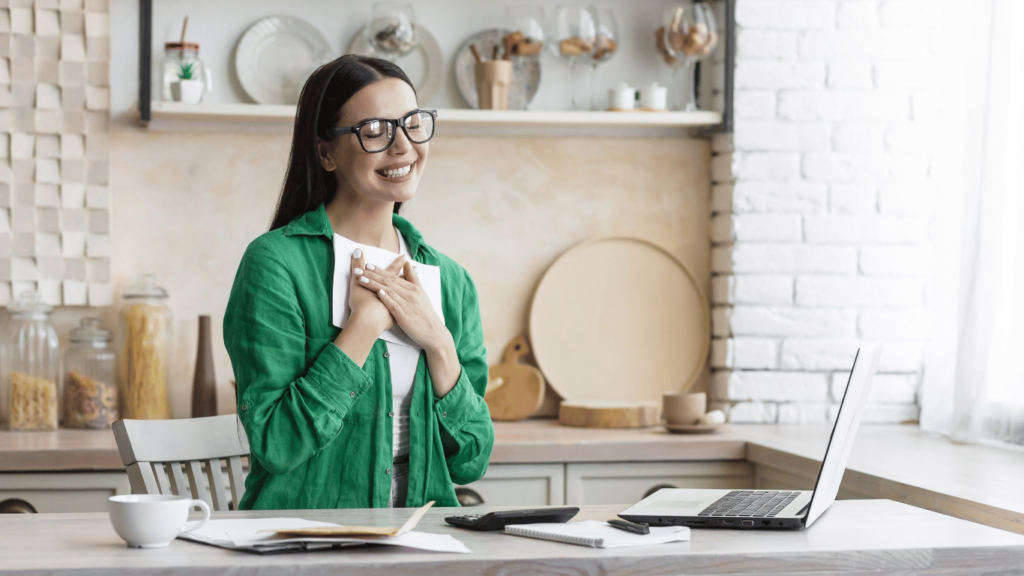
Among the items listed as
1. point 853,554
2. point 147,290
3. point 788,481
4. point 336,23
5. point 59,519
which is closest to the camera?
point 853,554

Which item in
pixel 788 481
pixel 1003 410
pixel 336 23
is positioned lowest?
pixel 788 481

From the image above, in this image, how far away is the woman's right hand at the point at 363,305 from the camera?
143 cm

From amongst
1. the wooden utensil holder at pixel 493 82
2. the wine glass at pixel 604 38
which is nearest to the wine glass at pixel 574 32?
the wine glass at pixel 604 38

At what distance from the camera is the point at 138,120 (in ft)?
8.66

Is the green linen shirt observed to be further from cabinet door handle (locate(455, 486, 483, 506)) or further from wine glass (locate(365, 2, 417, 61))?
wine glass (locate(365, 2, 417, 61))

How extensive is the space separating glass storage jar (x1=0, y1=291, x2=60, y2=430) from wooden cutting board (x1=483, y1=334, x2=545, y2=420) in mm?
1129

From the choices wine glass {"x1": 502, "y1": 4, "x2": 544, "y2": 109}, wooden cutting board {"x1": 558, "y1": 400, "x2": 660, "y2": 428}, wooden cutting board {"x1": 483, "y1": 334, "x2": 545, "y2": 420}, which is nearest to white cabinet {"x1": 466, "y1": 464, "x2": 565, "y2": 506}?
wooden cutting board {"x1": 558, "y1": 400, "x2": 660, "y2": 428}

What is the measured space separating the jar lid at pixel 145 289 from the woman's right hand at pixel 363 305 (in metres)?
1.22

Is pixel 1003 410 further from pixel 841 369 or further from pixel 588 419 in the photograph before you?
pixel 588 419

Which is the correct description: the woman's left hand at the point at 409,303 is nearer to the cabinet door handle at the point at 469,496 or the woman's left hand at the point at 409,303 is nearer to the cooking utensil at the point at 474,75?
the cabinet door handle at the point at 469,496

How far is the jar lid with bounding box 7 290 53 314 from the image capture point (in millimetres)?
2480

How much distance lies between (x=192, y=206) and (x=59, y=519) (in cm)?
152

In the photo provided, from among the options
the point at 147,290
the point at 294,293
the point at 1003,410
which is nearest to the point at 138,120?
the point at 147,290

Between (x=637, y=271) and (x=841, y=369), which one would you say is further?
(x=637, y=271)
